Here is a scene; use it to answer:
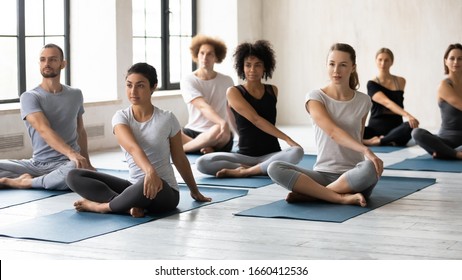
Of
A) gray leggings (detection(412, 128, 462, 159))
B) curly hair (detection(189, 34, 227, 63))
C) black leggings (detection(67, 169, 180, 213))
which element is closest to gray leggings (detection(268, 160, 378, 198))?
black leggings (detection(67, 169, 180, 213))

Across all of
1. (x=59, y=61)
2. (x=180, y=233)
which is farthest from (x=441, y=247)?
(x=59, y=61)

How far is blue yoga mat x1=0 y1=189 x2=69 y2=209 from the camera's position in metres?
5.16

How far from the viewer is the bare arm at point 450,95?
7004 mm

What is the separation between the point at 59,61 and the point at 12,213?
1.21 meters

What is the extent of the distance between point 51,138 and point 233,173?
1.27 m

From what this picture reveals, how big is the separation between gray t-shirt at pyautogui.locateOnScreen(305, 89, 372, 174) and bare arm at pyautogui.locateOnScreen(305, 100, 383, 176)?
47 millimetres

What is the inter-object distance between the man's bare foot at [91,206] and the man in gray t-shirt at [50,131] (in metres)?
0.71

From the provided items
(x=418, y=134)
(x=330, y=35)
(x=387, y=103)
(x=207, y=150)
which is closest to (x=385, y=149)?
(x=387, y=103)

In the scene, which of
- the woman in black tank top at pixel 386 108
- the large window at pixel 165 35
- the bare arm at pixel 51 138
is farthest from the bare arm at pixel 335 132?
the large window at pixel 165 35

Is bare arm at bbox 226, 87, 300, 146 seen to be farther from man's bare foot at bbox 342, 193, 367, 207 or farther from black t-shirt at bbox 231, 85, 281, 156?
man's bare foot at bbox 342, 193, 367, 207

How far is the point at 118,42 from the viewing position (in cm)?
823

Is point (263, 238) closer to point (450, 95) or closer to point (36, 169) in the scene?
point (36, 169)

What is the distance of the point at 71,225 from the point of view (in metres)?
4.39

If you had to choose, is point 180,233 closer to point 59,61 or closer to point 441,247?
point 441,247
